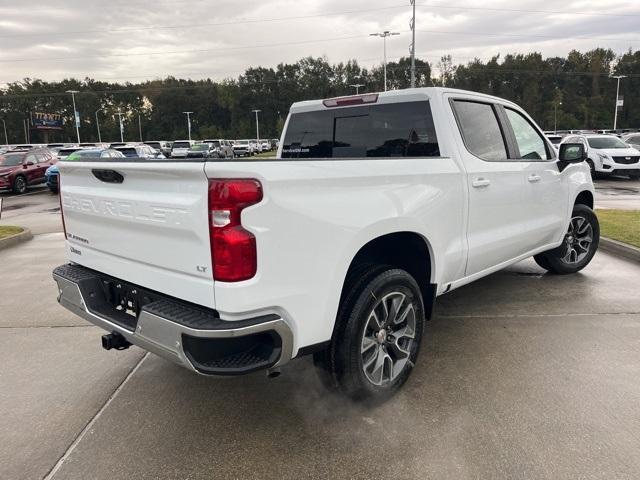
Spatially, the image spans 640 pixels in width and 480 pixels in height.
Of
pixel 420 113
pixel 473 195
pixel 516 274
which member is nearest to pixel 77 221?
pixel 420 113

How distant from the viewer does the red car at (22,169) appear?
752 inches

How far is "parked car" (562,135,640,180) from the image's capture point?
18.3 metres

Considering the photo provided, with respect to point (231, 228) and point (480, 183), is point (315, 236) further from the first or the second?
point (480, 183)

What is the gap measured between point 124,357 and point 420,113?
3049 mm

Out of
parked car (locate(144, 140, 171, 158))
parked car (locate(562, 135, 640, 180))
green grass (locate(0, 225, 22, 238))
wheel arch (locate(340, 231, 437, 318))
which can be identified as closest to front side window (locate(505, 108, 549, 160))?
wheel arch (locate(340, 231, 437, 318))

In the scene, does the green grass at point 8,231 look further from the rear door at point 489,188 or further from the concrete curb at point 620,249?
the concrete curb at point 620,249

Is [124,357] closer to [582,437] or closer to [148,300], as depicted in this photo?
[148,300]

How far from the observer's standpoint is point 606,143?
1925 cm

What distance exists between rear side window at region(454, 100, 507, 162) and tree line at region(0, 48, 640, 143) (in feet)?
305

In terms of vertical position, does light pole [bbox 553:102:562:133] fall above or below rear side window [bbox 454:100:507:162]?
above

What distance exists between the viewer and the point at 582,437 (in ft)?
9.23

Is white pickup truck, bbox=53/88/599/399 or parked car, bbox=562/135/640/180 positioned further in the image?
parked car, bbox=562/135/640/180

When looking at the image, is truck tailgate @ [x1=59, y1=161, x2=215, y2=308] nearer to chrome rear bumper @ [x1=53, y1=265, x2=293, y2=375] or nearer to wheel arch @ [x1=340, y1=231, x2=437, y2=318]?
chrome rear bumper @ [x1=53, y1=265, x2=293, y2=375]

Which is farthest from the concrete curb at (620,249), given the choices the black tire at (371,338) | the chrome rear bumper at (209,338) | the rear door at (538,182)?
the chrome rear bumper at (209,338)
